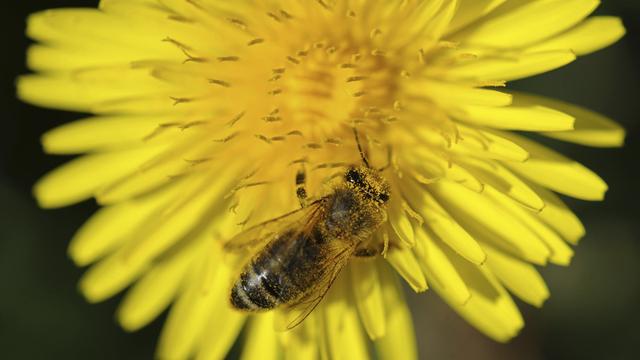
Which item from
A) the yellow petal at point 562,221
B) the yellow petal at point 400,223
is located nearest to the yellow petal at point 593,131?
the yellow petal at point 562,221

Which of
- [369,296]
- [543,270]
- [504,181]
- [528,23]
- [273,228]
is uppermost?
[528,23]

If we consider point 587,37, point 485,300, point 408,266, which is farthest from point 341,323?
point 587,37

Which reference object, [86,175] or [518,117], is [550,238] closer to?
[518,117]

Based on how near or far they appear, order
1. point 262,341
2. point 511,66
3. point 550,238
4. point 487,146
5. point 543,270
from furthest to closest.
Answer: point 543,270 < point 262,341 < point 550,238 < point 487,146 < point 511,66

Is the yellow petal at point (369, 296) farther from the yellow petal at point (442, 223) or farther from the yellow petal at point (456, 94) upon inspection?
the yellow petal at point (456, 94)

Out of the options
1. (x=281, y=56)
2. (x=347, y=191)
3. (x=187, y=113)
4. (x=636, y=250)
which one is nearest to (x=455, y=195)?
(x=347, y=191)

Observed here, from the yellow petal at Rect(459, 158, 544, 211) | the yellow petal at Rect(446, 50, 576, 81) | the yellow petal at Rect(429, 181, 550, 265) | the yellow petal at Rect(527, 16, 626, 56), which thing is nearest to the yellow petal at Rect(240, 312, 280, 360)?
the yellow petal at Rect(429, 181, 550, 265)
